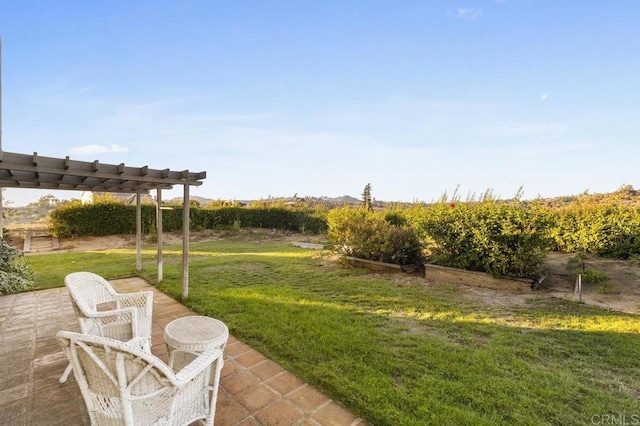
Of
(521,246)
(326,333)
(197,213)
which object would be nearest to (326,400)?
(326,333)

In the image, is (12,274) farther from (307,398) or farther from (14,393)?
(307,398)

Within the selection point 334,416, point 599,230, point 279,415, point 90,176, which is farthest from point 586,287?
point 90,176

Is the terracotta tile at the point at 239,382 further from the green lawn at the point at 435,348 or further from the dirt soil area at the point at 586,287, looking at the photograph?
the dirt soil area at the point at 586,287

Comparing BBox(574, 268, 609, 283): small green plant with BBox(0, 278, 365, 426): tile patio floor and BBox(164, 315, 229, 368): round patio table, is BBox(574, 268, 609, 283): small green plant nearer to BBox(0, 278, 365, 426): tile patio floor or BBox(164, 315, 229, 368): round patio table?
BBox(0, 278, 365, 426): tile patio floor

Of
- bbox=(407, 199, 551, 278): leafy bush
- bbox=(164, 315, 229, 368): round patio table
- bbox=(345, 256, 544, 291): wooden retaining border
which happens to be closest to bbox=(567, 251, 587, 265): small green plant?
bbox=(407, 199, 551, 278): leafy bush

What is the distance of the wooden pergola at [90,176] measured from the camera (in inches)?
131

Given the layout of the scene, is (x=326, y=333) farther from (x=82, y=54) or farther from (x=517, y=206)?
(x=82, y=54)

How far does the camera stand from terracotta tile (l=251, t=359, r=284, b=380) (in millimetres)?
2787

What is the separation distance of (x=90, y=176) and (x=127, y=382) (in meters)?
3.53

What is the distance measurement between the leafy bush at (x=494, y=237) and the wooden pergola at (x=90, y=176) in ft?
18.1

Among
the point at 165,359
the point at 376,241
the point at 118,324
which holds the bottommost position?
→ the point at 165,359

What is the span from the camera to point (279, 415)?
222 centimetres

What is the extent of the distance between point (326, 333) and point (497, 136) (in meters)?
9.64

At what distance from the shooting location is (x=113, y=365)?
1.53 m
